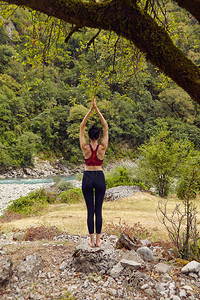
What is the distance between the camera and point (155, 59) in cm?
250

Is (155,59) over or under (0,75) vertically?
under

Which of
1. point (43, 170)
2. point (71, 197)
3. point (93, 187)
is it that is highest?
point (93, 187)

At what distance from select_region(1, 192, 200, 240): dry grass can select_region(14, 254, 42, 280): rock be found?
3186 mm

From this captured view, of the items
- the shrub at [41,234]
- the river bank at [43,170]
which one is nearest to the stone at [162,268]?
the shrub at [41,234]

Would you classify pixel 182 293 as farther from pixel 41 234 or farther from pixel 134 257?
pixel 41 234

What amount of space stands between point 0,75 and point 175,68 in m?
41.8

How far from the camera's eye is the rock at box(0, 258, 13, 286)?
339cm

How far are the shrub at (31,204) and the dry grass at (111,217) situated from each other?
712mm

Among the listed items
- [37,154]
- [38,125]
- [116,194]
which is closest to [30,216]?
[116,194]

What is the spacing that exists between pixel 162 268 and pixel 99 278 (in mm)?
1158

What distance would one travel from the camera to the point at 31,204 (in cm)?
1273

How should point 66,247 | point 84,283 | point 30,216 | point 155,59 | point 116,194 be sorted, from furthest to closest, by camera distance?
point 116,194
point 30,216
point 66,247
point 84,283
point 155,59

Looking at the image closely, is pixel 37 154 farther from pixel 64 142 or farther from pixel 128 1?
pixel 128 1

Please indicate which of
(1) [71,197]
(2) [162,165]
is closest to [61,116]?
(1) [71,197]
